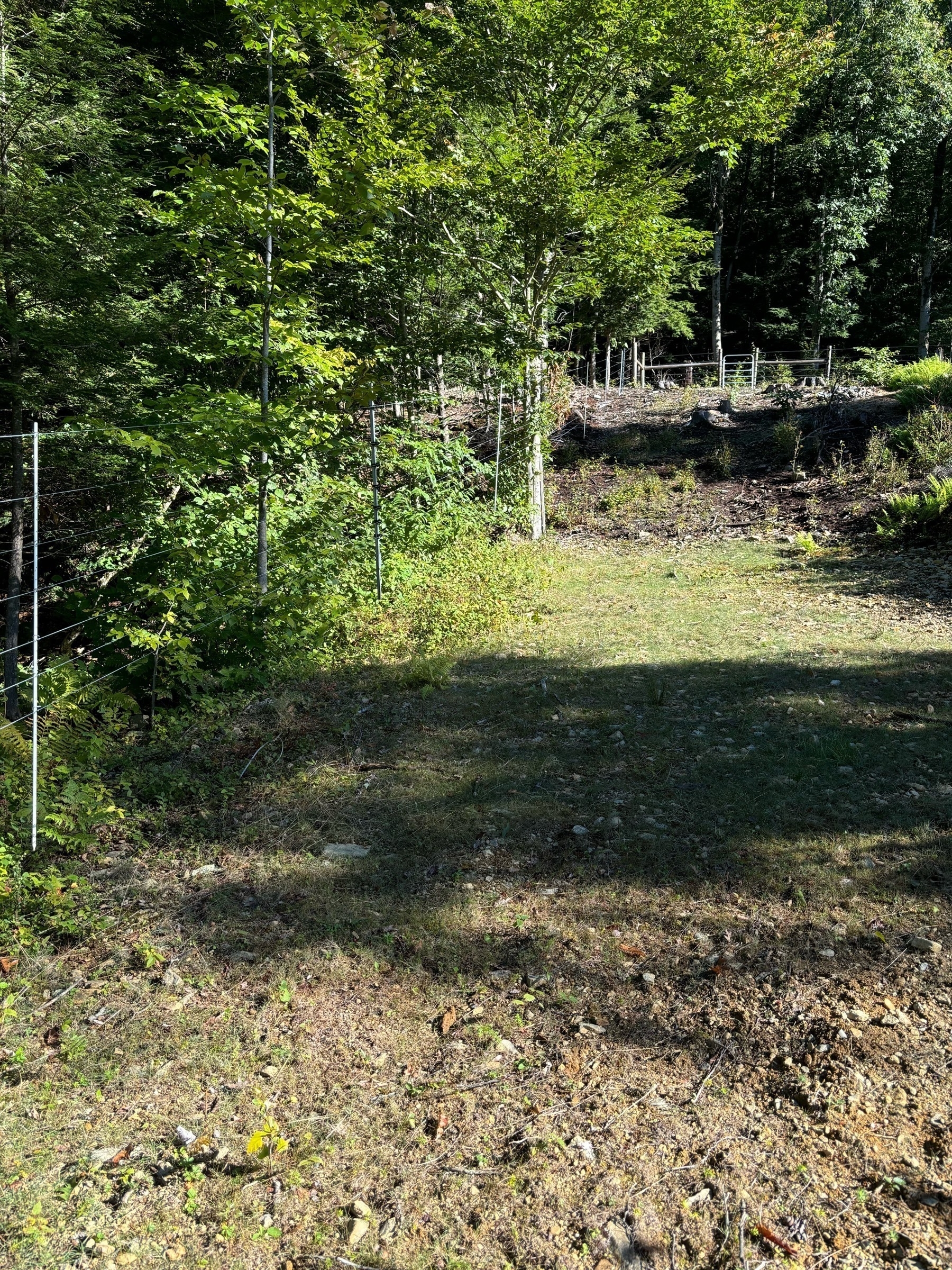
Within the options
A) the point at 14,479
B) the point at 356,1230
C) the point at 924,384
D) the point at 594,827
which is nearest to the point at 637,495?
the point at 924,384

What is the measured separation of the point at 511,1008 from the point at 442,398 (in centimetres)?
830

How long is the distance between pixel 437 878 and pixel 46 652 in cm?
608

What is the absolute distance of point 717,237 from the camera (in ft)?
91.0

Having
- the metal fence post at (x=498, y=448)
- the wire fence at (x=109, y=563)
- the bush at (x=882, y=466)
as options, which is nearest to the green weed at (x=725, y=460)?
the bush at (x=882, y=466)

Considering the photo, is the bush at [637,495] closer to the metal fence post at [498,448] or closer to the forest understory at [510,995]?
the metal fence post at [498,448]

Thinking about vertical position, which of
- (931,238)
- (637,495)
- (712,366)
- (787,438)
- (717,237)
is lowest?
(637,495)

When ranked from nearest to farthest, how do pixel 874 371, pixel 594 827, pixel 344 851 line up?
pixel 344 851 < pixel 594 827 < pixel 874 371

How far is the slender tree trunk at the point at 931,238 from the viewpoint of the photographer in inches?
1021

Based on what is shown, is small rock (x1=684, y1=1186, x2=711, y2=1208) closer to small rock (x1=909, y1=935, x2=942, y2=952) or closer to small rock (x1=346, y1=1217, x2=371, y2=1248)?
small rock (x1=346, y1=1217, x2=371, y2=1248)

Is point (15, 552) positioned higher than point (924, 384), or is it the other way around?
point (924, 384)

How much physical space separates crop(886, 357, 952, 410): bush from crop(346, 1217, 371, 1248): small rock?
45.3ft

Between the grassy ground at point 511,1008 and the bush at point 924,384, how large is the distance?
1003 centimetres

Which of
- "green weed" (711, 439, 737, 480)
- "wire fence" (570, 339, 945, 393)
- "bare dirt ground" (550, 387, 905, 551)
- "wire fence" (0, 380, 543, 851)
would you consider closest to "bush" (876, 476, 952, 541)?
"bare dirt ground" (550, 387, 905, 551)

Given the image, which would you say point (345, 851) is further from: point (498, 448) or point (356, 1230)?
point (498, 448)
